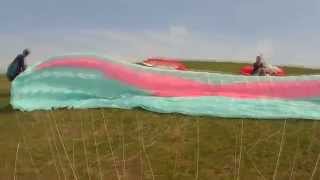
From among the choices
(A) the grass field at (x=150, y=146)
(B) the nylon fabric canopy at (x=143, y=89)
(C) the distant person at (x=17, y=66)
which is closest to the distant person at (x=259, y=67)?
(B) the nylon fabric canopy at (x=143, y=89)

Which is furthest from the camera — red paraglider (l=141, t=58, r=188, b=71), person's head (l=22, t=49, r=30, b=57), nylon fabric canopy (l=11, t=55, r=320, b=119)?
red paraglider (l=141, t=58, r=188, b=71)

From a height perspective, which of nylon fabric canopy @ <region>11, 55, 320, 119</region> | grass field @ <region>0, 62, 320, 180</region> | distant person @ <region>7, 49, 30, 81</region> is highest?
distant person @ <region>7, 49, 30, 81</region>

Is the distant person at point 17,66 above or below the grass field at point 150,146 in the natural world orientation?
above

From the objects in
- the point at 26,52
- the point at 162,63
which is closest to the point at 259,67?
the point at 162,63

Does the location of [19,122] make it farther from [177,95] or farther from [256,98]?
[256,98]

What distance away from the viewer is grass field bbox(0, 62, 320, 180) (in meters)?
8.38

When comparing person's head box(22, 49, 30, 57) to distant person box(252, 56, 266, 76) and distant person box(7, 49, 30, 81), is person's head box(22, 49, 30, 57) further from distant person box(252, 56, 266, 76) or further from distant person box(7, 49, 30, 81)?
distant person box(252, 56, 266, 76)

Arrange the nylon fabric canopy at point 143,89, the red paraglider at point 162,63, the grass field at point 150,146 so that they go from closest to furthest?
the grass field at point 150,146 < the nylon fabric canopy at point 143,89 < the red paraglider at point 162,63

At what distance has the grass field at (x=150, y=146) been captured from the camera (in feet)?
27.5

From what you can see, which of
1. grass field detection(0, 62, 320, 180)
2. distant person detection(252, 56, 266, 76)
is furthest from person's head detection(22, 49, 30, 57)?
distant person detection(252, 56, 266, 76)

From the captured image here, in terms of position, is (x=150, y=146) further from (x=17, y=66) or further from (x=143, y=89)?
(x=17, y=66)

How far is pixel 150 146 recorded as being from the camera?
970cm

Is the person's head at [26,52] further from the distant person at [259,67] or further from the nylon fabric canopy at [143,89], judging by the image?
the distant person at [259,67]

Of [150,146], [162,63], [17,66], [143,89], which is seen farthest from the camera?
[162,63]
